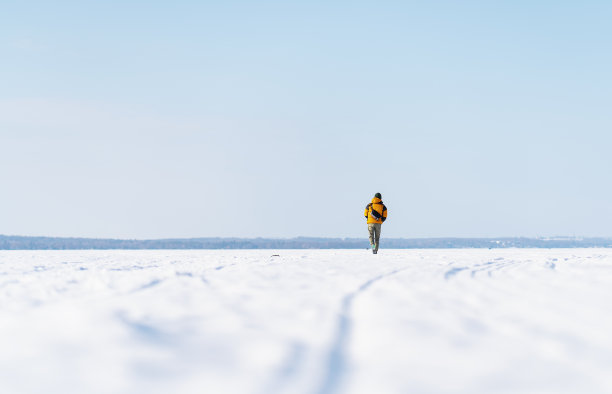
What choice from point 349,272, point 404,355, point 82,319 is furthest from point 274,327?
point 349,272

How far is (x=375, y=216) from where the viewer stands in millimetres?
16484

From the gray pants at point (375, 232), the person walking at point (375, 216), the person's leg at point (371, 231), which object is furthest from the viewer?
the person's leg at point (371, 231)

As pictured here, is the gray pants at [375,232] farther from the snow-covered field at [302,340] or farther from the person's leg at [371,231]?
the snow-covered field at [302,340]

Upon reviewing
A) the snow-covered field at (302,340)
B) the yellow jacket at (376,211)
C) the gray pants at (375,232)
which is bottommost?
the snow-covered field at (302,340)

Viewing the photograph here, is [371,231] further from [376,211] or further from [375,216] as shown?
[376,211]

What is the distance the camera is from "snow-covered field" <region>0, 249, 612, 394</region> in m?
2.68

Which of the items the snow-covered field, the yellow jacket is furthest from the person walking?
the snow-covered field

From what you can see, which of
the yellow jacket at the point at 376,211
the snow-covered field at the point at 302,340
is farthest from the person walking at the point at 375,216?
the snow-covered field at the point at 302,340

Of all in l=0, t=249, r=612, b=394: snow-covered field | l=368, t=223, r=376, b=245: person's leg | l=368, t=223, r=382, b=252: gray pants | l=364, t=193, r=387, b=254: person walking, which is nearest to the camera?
l=0, t=249, r=612, b=394: snow-covered field

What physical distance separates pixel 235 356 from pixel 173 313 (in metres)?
1.16

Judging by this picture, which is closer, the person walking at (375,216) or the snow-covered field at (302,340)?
the snow-covered field at (302,340)

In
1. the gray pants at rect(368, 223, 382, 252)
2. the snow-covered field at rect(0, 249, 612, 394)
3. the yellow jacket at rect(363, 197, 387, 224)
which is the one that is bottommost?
the snow-covered field at rect(0, 249, 612, 394)

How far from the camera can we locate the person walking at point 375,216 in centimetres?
1642

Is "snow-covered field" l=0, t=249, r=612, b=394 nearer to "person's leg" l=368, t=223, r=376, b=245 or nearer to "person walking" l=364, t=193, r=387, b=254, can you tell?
"person walking" l=364, t=193, r=387, b=254
